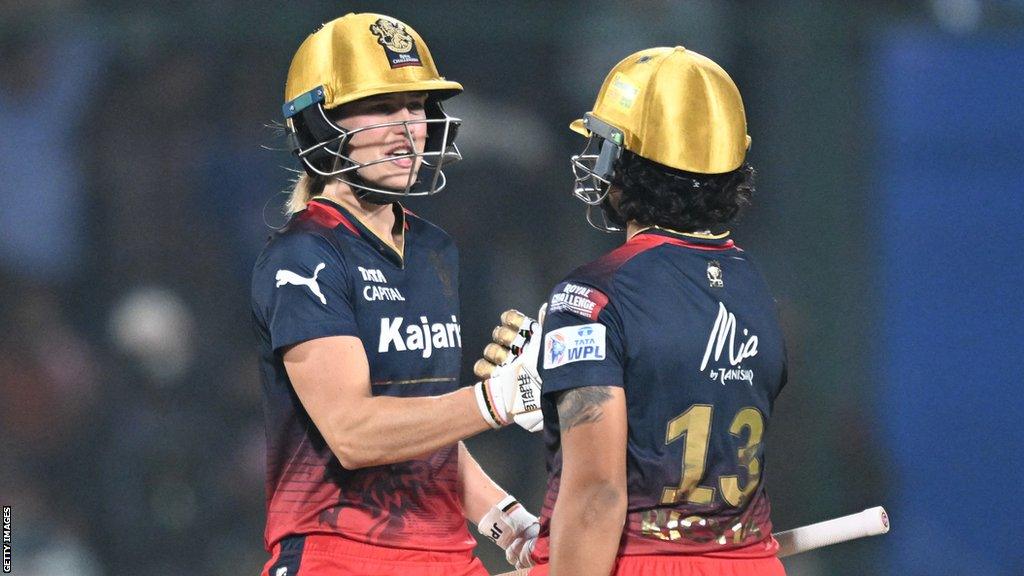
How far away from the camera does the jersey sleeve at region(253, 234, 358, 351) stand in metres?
2.67

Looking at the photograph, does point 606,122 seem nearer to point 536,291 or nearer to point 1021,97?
point 536,291

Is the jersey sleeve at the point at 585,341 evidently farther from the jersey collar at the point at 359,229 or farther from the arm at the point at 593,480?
the jersey collar at the point at 359,229

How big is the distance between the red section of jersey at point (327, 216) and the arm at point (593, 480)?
2.79 ft

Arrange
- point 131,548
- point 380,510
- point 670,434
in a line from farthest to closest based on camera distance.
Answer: point 131,548
point 380,510
point 670,434

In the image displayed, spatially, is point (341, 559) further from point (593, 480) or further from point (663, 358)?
point (663, 358)

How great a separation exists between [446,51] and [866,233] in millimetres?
1713

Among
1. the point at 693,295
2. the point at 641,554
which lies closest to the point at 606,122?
the point at 693,295

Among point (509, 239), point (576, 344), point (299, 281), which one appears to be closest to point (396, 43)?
point (299, 281)

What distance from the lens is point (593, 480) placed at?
2.18m

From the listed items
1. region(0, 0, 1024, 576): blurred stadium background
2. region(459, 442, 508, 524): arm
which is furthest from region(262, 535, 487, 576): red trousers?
region(0, 0, 1024, 576): blurred stadium background

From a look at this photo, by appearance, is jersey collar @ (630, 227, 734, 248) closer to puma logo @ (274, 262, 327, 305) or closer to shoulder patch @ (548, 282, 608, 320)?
shoulder patch @ (548, 282, 608, 320)

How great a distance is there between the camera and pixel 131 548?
5000mm

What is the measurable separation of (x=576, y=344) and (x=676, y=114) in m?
0.45

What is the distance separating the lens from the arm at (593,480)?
7.16ft
